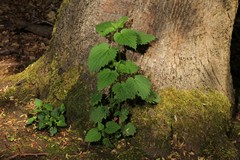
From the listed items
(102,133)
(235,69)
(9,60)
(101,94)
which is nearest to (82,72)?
(101,94)

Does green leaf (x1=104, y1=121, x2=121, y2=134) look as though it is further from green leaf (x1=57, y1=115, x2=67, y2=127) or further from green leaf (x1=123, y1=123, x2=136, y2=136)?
green leaf (x1=57, y1=115, x2=67, y2=127)

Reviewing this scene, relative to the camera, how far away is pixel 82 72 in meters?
3.45

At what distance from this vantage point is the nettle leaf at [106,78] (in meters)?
2.87

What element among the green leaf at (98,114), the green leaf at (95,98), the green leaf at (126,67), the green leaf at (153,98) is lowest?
the green leaf at (98,114)

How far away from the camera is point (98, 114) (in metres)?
3.10

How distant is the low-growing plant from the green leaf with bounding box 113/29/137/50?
0.95 m

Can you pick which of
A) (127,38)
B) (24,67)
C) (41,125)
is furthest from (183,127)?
(24,67)

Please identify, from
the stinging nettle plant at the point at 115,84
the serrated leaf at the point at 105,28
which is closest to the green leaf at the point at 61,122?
the stinging nettle plant at the point at 115,84

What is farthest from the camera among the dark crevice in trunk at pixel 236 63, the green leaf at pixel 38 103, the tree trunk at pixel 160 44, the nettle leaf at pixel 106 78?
the dark crevice in trunk at pixel 236 63

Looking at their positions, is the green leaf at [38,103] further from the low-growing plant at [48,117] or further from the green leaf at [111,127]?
the green leaf at [111,127]

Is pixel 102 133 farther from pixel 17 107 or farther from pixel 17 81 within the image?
pixel 17 81

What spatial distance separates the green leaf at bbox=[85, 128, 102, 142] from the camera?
10.1 feet

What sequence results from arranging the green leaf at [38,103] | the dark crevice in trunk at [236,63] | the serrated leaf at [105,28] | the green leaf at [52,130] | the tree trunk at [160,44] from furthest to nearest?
the dark crevice in trunk at [236,63], the green leaf at [38,103], the green leaf at [52,130], the tree trunk at [160,44], the serrated leaf at [105,28]

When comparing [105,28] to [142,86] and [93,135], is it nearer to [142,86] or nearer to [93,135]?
[142,86]
